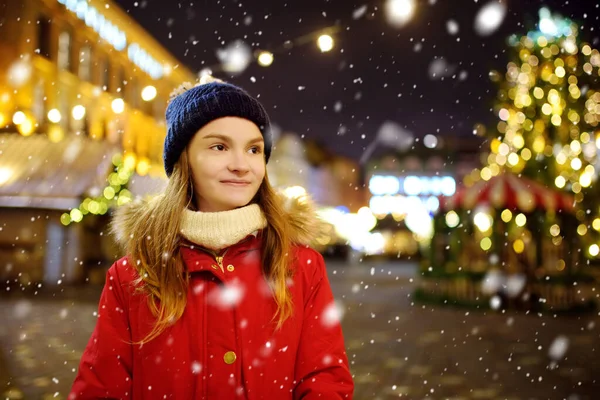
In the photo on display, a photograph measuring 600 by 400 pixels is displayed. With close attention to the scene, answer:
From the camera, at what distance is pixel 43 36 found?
19438 mm

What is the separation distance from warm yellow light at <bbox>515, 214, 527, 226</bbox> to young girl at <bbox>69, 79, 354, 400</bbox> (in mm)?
13150

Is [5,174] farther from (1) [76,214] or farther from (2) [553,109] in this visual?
(2) [553,109]

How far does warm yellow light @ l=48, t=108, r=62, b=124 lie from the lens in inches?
751

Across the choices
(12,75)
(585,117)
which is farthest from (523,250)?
(12,75)

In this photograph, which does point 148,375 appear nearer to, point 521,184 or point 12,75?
point 521,184

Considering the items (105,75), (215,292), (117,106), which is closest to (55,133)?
(117,106)

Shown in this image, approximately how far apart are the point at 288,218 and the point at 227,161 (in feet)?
1.30

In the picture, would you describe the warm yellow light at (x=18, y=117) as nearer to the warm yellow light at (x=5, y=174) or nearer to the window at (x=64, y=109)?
the warm yellow light at (x=5, y=174)

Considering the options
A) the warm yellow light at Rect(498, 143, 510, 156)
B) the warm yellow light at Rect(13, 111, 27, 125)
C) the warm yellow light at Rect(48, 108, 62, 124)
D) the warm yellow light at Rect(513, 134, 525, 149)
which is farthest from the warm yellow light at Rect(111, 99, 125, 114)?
the warm yellow light at Rect(513, 134, 525, 149)

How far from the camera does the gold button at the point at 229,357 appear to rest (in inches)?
83.1

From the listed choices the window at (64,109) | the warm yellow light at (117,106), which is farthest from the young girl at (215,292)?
the warm yellow light at (117,106)

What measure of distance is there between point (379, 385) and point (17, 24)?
16290mm

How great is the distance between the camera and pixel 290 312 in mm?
2230

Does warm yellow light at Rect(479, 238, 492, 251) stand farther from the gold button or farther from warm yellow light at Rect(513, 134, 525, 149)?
the gold button
